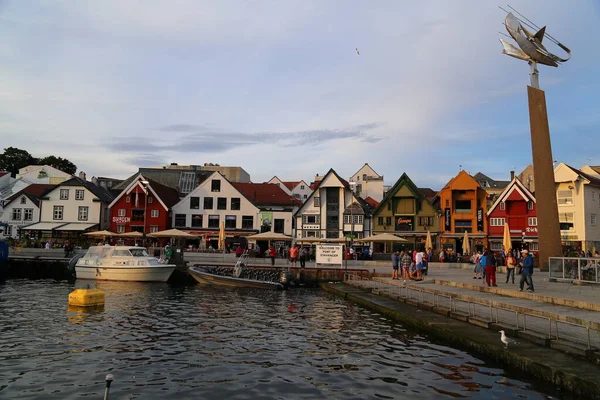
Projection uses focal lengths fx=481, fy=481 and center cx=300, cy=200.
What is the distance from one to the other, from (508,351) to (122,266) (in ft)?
102

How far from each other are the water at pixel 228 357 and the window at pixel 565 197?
165 ft

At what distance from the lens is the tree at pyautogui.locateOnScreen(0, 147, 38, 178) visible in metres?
103

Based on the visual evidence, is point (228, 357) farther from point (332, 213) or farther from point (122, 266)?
point (332, 213)

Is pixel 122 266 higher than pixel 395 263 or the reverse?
the reverse

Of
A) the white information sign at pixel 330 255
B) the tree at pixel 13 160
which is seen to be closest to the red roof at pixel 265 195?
the white information sign at pixel 330 255

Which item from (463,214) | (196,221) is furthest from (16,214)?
(463,214)

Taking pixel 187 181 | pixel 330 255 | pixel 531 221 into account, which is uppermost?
pixel 187 181

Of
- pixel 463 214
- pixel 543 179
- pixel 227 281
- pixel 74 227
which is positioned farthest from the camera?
pixel 463 214

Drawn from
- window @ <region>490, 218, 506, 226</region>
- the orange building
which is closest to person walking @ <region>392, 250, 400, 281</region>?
the orange building

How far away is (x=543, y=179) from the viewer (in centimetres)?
3541

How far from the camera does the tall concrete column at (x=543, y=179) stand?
3488 cm

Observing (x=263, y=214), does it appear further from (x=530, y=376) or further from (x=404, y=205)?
(x=530, y=376)

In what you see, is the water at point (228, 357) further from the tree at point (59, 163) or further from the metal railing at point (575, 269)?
the tree at point (59, 163)

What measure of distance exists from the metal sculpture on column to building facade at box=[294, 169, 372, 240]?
3256cm
